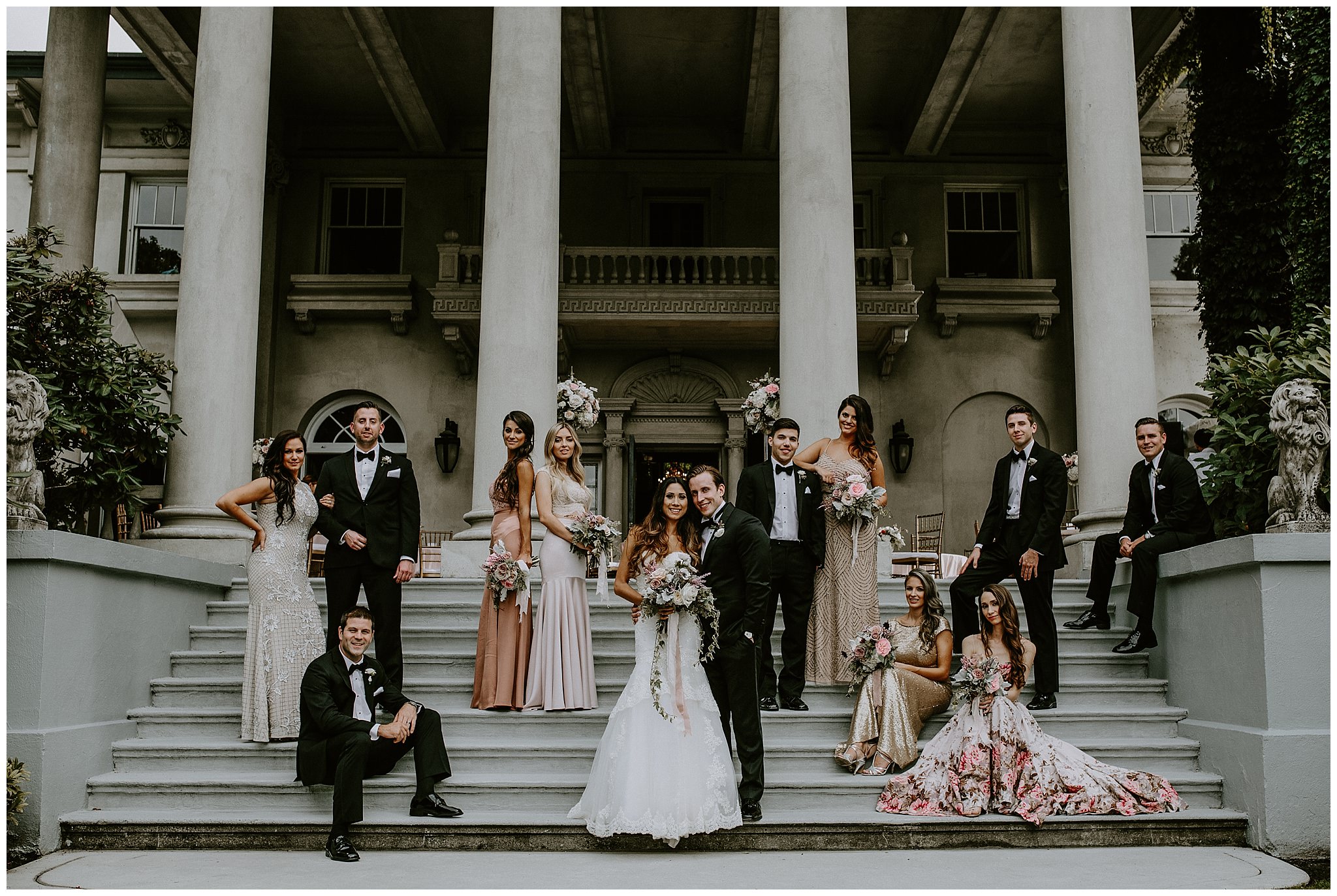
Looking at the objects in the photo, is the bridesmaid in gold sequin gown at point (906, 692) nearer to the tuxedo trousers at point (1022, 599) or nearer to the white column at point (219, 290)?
the tuxedo trousers at point (1022, 599)

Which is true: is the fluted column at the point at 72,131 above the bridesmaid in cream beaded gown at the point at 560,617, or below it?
above

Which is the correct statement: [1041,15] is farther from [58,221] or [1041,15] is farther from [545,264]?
[58,221]

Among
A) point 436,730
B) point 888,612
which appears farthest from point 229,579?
point 888,612

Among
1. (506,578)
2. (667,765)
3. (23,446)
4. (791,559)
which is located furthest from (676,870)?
(23,446)

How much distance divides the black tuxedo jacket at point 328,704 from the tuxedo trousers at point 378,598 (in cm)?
83

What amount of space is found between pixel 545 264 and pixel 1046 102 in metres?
12.2

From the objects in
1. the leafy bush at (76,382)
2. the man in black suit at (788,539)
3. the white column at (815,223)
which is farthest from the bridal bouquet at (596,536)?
the leafy bush at (76,382)

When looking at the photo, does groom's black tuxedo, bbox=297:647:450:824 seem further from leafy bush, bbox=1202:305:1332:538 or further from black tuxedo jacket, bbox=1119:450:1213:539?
leafy bush, bbox=1202:305:1332:538

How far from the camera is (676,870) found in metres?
5.78

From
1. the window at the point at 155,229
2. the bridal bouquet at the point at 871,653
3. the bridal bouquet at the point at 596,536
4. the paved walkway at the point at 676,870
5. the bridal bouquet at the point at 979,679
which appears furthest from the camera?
the window at the point at 155,229

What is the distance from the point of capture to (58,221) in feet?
44.4

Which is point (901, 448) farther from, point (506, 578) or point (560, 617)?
point (506, 578)

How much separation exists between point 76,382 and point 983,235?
15.5 meters

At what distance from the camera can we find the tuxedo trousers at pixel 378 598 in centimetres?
757
